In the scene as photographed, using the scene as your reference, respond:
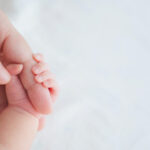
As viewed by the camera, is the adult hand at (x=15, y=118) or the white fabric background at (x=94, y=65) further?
the white fabric background at (x=94, y=65)

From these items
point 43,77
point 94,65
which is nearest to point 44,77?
point 43,77

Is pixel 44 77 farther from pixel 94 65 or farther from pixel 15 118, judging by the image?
pixel 94 65

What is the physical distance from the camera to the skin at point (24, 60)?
71cm

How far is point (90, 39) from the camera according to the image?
1009 mm

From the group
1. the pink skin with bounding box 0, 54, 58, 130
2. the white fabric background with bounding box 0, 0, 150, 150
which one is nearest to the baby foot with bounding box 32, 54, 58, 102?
the pink skin with bounding box 0, 54, 58, 130

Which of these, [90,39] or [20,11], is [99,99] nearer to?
[90,39]

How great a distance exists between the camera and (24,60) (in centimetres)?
76

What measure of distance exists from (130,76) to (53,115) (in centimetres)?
29

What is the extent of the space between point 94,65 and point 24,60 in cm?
27

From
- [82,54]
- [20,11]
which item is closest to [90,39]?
[82,54]

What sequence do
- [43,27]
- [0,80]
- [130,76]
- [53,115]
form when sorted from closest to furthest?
[0,80], [53,115], [130,76], [43,27]

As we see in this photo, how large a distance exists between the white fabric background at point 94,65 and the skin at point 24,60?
121 mm

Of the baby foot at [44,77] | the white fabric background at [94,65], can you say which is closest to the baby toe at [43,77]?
the baby foot at [44,77]

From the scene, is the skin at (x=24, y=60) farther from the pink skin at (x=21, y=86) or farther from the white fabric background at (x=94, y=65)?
the white fabric background at (x=94, y=65)
